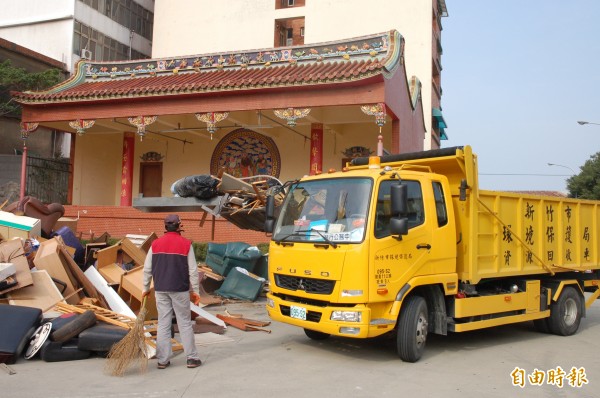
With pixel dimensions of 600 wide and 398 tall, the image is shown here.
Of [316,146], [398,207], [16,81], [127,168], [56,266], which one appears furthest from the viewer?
[16,81]

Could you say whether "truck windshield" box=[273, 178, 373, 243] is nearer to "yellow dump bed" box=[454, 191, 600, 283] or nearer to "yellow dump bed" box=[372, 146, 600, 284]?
"yellow dump bed" box=[372, 146, 600, 284]

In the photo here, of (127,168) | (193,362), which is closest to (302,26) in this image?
(127,168)

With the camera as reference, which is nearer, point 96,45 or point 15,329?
point 15,329

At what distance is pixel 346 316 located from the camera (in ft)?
18.7

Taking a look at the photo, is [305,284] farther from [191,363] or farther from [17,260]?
[17,260]

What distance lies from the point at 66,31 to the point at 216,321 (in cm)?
2262

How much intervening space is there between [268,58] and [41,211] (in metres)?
8.06

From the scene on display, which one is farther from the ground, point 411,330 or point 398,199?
point 398,199

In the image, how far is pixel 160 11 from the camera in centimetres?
2795

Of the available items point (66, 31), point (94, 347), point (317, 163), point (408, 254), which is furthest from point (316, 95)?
point (66, 31)

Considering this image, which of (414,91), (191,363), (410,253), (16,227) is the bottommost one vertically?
(191,363)

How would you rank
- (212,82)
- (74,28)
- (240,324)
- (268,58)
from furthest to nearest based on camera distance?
(74,28) < (268,58) < (212,82) < (240,324)

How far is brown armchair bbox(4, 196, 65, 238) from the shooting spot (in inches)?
415

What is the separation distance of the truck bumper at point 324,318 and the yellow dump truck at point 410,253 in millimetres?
12
